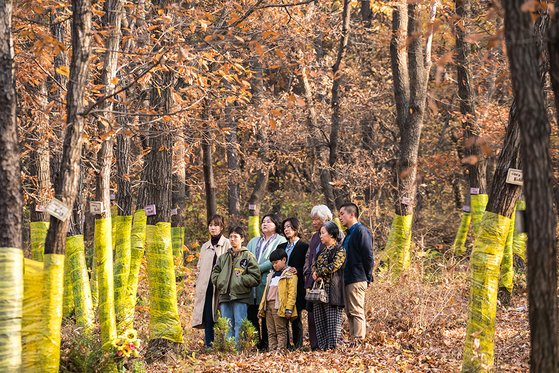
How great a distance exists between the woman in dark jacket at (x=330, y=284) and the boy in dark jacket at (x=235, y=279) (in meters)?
1.17

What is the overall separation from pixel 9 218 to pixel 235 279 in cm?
561

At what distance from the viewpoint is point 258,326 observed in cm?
1313

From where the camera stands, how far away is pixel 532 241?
5.92 m

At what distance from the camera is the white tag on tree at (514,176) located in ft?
30.2

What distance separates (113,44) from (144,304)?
8042 millimetres

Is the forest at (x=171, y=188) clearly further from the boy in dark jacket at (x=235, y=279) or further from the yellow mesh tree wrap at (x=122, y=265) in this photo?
the boy in dark jacket at (x=235, y=279)

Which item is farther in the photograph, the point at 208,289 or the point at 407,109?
the point at 407,109

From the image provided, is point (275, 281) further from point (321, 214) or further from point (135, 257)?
point (135, 257)

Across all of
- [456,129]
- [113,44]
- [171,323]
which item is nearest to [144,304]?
[171,323]

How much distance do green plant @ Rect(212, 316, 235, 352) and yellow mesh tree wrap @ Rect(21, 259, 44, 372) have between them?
3.89m

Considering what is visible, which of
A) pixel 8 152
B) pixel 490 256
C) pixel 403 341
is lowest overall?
pixel 403 341

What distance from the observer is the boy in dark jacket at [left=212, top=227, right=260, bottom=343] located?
12.6 metres

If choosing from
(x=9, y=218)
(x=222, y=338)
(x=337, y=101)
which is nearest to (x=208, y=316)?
(x=222, y=338)

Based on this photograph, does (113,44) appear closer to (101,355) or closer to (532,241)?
(101,355)
